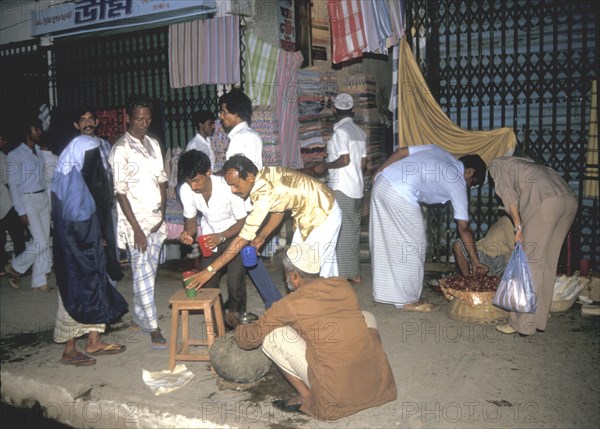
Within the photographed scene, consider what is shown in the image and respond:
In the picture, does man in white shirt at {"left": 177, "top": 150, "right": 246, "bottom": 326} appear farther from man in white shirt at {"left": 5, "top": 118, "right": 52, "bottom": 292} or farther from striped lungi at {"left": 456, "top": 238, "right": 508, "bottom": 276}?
man in white shirt at {"left": 5, "top": 118, "right": 52, "bottom": 292}

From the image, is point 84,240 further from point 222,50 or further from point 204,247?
point 222,50

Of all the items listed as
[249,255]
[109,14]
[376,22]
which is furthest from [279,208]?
[109,14]

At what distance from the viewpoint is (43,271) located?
7.00m

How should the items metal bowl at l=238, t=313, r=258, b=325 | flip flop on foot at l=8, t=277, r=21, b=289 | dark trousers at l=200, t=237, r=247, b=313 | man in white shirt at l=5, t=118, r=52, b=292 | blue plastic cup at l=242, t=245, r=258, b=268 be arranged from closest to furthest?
metal bowl at l=238, t=313, r=258, b=325
blue plastic cup at l=242, t=245, r=258, b=268
dark trousers at l=200, t=237, r=247, b=313
man in white shirt at l=5, t=118, r=52, b=292
flip flop on foot at l=8, t=277, r=21, b=289

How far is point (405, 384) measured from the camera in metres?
4.09

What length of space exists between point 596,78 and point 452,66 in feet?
5.91

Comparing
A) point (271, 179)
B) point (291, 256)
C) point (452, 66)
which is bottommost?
point (291, 256)

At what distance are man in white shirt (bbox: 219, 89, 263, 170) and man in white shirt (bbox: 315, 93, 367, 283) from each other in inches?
58.5

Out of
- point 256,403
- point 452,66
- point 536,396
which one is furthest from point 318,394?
point 452,66

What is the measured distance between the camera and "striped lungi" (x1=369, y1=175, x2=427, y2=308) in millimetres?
5582

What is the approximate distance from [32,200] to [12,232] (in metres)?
1.17

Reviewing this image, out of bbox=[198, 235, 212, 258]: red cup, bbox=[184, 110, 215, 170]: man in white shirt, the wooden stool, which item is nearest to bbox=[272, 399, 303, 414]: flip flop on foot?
the wooden stool

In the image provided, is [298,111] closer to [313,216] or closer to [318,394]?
[313,216]

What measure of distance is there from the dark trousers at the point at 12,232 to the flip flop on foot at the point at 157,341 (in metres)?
4.03
